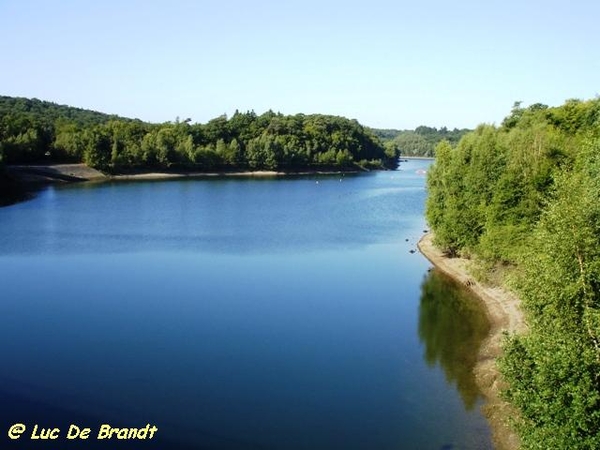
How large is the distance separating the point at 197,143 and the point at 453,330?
94511 millimetres

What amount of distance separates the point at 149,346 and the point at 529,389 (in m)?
14.7

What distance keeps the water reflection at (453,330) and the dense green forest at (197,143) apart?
211ft

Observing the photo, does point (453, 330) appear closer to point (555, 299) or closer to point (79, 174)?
point (555, 299)

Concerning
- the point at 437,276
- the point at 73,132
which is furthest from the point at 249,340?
the point at 73,132

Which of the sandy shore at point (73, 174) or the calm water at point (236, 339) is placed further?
the sandy shore at point (73, 174)

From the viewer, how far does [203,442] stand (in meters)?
16.1

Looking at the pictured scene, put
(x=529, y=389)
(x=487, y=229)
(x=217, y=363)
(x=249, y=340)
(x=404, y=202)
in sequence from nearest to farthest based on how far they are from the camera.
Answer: (x=529, y=389) < (x=217, y=363) < (x=249, y=340) < (x=487, y=229) < (x=404, y=202)

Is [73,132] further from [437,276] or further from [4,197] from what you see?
[437,276]

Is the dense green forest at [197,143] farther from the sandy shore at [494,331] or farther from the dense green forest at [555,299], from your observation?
the dense green forest at [555,299]

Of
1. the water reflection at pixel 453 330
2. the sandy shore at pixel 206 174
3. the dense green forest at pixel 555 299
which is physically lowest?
the water reflection at pixel 453 330

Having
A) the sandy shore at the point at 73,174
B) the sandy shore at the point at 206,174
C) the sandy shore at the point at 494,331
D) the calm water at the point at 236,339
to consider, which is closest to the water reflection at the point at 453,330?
the calm water at the point at 236,339

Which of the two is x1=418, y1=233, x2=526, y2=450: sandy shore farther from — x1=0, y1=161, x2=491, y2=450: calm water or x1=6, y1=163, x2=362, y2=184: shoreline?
x1=6, y1=163, x2=362, y2=184: shoreline

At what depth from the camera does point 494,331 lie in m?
25.1

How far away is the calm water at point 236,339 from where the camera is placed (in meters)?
17.3
